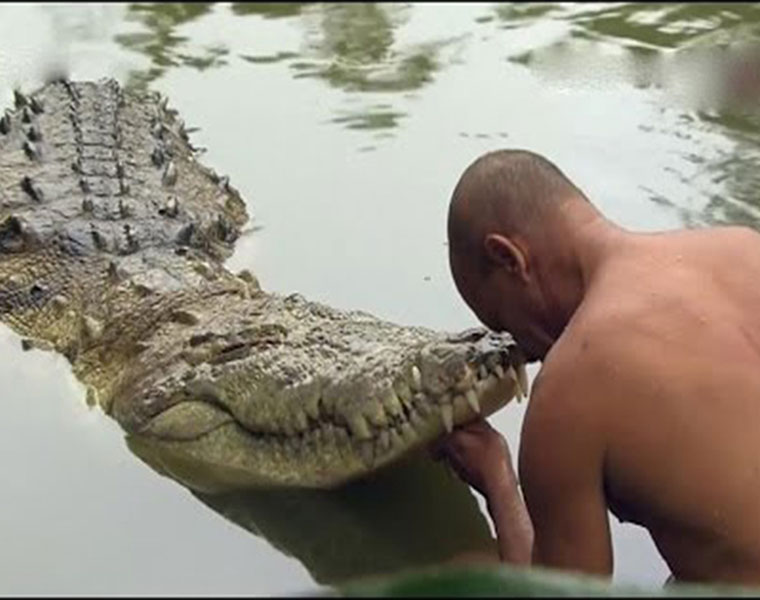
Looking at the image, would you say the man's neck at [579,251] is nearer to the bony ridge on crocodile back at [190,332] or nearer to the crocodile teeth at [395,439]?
the bony ridge on crocodile back at [190,332]

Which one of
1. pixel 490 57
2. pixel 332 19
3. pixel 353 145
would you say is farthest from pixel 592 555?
pixel 332 19

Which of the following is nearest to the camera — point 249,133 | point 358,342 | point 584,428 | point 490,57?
point 584,428

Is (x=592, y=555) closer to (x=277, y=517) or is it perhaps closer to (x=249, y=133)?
(x=277, y=517)

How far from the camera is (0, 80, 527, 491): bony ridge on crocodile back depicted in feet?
11.9

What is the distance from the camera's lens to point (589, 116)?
6930 millimetres

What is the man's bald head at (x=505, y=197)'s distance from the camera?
316 centimetres

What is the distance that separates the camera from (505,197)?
3164mm

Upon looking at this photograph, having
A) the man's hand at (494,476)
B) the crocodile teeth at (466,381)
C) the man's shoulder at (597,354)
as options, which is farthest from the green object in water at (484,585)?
the crocodile teeth at (466,381)

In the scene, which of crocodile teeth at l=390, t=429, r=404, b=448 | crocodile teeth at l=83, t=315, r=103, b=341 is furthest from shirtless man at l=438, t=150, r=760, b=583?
crocodile teeth at l=83, t=315, r=103, b=341

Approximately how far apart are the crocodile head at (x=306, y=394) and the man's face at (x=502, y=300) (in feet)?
0.83

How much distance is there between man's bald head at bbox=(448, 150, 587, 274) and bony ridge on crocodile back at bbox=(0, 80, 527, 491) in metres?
0.46

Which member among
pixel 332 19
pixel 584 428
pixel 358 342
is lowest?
pixel 332 19

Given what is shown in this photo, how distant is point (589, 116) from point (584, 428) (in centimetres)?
415

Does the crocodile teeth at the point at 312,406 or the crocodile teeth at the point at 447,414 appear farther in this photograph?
the crocodile teeth at the point at 312,406
